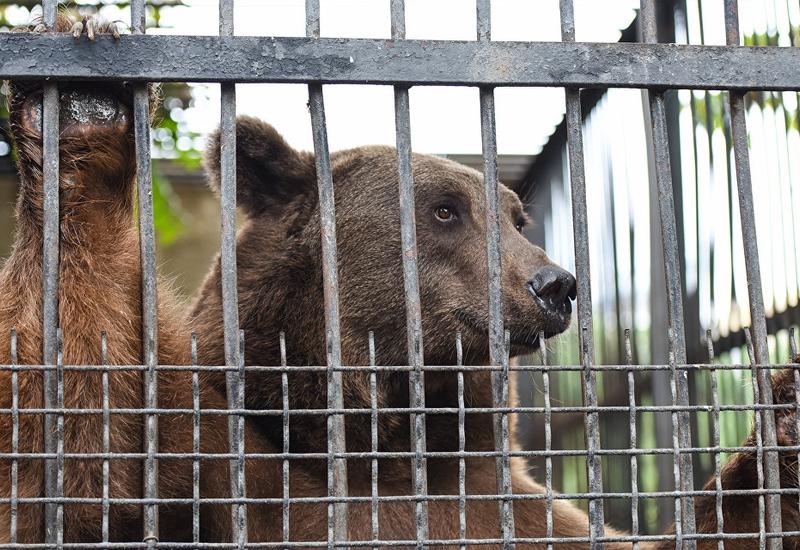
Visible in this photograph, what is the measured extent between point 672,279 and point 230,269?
4.18 ft

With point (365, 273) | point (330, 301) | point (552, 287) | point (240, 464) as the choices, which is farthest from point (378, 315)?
point (240, 464)

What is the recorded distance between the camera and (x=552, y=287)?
3.87 metres

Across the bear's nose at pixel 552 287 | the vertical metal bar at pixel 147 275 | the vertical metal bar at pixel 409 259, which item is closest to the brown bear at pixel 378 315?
the bear's nose at pixel 552 287

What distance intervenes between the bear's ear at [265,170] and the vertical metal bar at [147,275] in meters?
1.31

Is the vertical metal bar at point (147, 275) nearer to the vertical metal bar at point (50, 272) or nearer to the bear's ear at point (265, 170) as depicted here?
the vertical metal bar at point (50, 272)

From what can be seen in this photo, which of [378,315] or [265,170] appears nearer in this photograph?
[378,315]

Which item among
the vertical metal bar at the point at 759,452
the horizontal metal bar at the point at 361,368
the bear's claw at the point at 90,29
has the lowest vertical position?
the vertical metal bar at the point at 759,452

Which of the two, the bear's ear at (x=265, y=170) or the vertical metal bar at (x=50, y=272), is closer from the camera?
the vertical metal bar at (x=50, y=272)

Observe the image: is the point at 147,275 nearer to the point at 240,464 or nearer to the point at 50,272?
the point at 50,272

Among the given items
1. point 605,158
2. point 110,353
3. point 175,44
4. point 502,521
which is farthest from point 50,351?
point 605,158

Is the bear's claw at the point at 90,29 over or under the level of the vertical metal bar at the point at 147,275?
over

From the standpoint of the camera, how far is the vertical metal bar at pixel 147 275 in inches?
108

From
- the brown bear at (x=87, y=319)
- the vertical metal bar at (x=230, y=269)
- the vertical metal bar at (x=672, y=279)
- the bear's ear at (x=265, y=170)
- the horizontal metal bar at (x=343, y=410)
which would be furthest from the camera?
the bear's ear at (x=265, y=170)

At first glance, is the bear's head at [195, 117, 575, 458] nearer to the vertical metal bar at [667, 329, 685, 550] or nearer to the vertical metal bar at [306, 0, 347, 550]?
the vertical metal bar at [667, 329, 685, 550]
